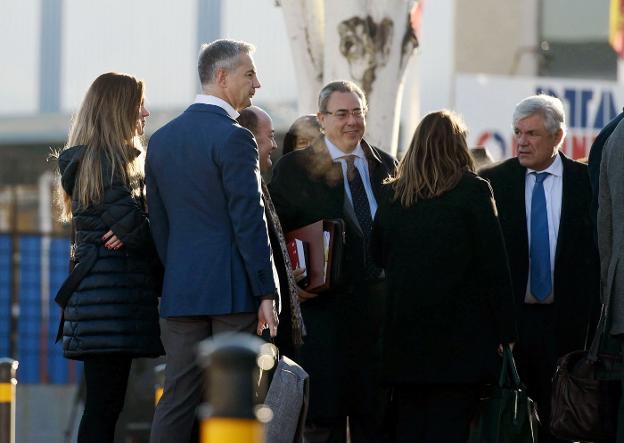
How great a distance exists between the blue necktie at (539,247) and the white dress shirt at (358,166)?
2.53ft

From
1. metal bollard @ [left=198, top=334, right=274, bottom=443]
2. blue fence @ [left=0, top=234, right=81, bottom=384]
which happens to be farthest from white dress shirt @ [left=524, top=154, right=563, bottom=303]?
blue fence @ [left=0, top=234, right=81, bottom=384]

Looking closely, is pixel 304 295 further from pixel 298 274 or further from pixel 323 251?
pixel 323 251

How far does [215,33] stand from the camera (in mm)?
21047

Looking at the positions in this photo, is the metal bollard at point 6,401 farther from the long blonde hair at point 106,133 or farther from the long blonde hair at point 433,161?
the long blonde hair at point 433,161

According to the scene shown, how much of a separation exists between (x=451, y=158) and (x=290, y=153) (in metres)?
1.07

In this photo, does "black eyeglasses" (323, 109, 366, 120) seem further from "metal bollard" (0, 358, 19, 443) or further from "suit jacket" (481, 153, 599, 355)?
"metal bollard" (0, 358, 19, 443)

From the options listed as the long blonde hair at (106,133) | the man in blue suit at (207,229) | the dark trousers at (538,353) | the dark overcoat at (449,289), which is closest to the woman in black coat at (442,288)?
the dark overcoat at (449,289)

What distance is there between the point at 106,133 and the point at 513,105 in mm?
8542

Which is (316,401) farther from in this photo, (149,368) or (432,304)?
(149,368)

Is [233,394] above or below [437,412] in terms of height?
above

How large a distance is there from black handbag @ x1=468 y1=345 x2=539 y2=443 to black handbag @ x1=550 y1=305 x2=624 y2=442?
0.51 feet

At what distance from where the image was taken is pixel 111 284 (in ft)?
22.1

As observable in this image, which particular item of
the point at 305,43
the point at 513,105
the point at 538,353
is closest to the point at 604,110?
the point at 513,105

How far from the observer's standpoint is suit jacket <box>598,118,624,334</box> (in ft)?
20.7
